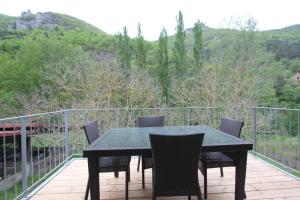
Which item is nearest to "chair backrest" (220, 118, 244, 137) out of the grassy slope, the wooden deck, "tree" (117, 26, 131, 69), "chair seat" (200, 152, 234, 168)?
"chair seat" (200, 152, 234, 168)

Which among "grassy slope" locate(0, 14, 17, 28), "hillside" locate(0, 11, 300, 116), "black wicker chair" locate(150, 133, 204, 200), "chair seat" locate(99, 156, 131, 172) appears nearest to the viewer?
"black wicker chair" locate(150, 133, 204, 200)

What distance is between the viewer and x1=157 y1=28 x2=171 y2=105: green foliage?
1280 centimetres

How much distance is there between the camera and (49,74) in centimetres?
1130

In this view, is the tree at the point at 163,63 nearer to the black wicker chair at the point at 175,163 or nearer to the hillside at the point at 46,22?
the hillside at the point at 46,22

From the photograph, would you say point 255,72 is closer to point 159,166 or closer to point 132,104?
point 132,104

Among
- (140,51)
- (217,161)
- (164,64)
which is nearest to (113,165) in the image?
(217,161)

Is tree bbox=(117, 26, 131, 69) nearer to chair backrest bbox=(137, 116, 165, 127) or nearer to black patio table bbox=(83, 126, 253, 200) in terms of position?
chair backrest bbox=(137, 116, 165, 127)

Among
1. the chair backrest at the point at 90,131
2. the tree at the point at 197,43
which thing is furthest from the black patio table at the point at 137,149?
the tree at the point at 197,43

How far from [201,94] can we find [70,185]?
770 cm

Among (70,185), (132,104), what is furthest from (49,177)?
(132,104)

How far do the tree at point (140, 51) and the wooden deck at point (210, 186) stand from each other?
31.8 ft

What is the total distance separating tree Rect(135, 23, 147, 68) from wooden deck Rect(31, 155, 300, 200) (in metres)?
9.69

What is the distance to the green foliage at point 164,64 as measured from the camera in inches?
Answer: 504

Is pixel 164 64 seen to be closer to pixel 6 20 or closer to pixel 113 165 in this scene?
pixel 6 20
